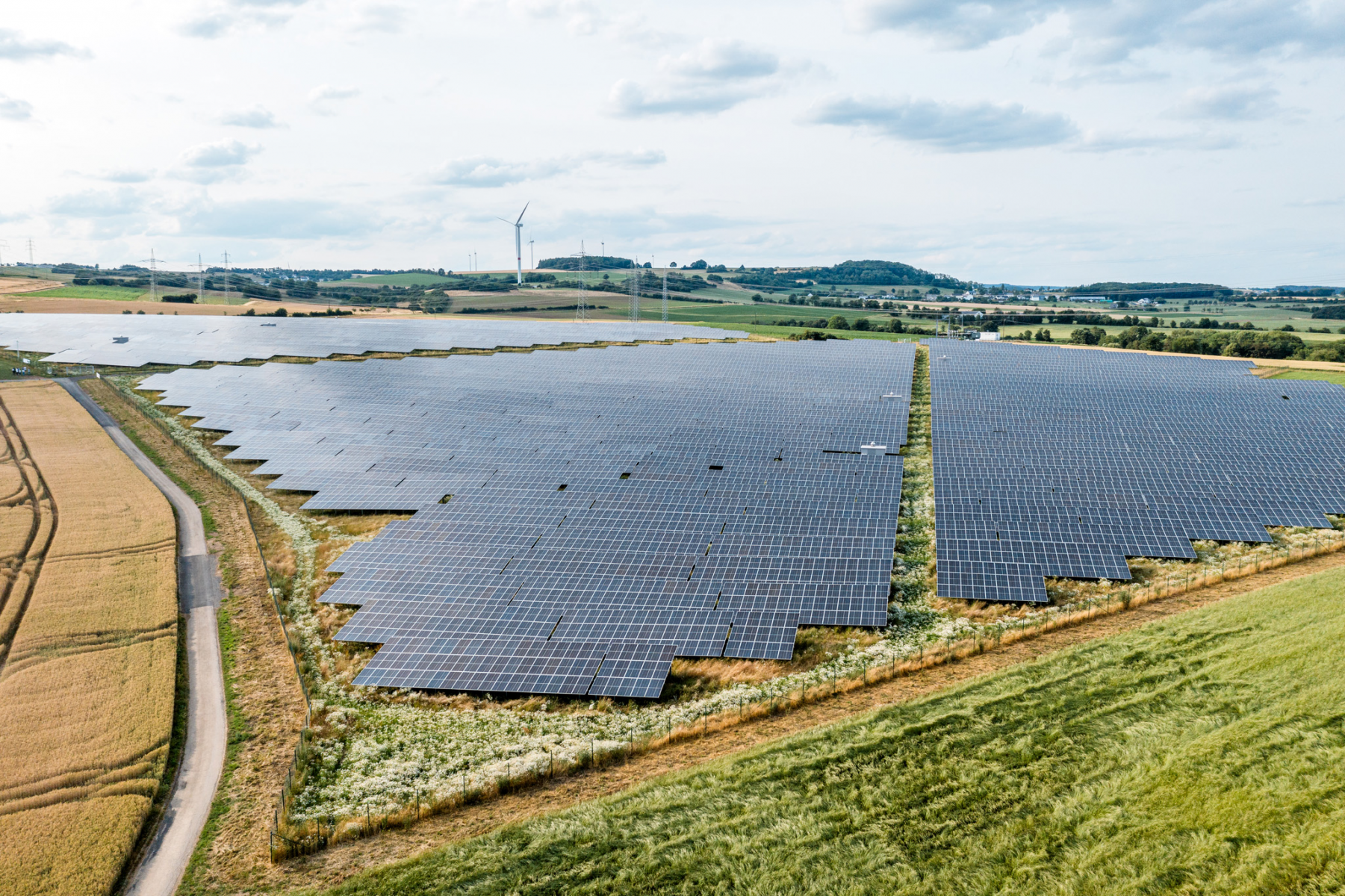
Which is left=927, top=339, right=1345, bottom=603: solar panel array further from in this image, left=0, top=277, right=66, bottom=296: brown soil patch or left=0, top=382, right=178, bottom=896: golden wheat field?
left=0, top=277, right=66, bottom=296: brown soil patch

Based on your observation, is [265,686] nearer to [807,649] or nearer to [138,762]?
[138,762]

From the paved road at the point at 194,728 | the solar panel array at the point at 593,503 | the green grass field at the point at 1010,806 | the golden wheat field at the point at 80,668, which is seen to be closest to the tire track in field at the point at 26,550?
the golden wheat field at the point at 80,668

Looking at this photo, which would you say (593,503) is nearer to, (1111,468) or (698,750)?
(698,750)

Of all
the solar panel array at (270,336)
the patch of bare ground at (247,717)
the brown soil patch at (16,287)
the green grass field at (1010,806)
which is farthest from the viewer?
the brown soil patch at (16,287)

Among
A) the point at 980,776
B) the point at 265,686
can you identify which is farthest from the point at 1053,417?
the point at 265,686

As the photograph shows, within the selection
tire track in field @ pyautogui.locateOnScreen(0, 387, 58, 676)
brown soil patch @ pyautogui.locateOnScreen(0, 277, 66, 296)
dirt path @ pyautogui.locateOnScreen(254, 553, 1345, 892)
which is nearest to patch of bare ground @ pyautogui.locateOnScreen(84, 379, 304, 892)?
dirt path @ pyautogui.locateOnScreen(254, 553, 1345, 892)

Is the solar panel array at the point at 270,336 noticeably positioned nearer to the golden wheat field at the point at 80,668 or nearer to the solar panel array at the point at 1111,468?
the golden wheat field at the point at 80,668

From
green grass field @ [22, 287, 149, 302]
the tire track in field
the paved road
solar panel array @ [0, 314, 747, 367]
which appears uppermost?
green grass field @ [22, 287, 149, 302]
